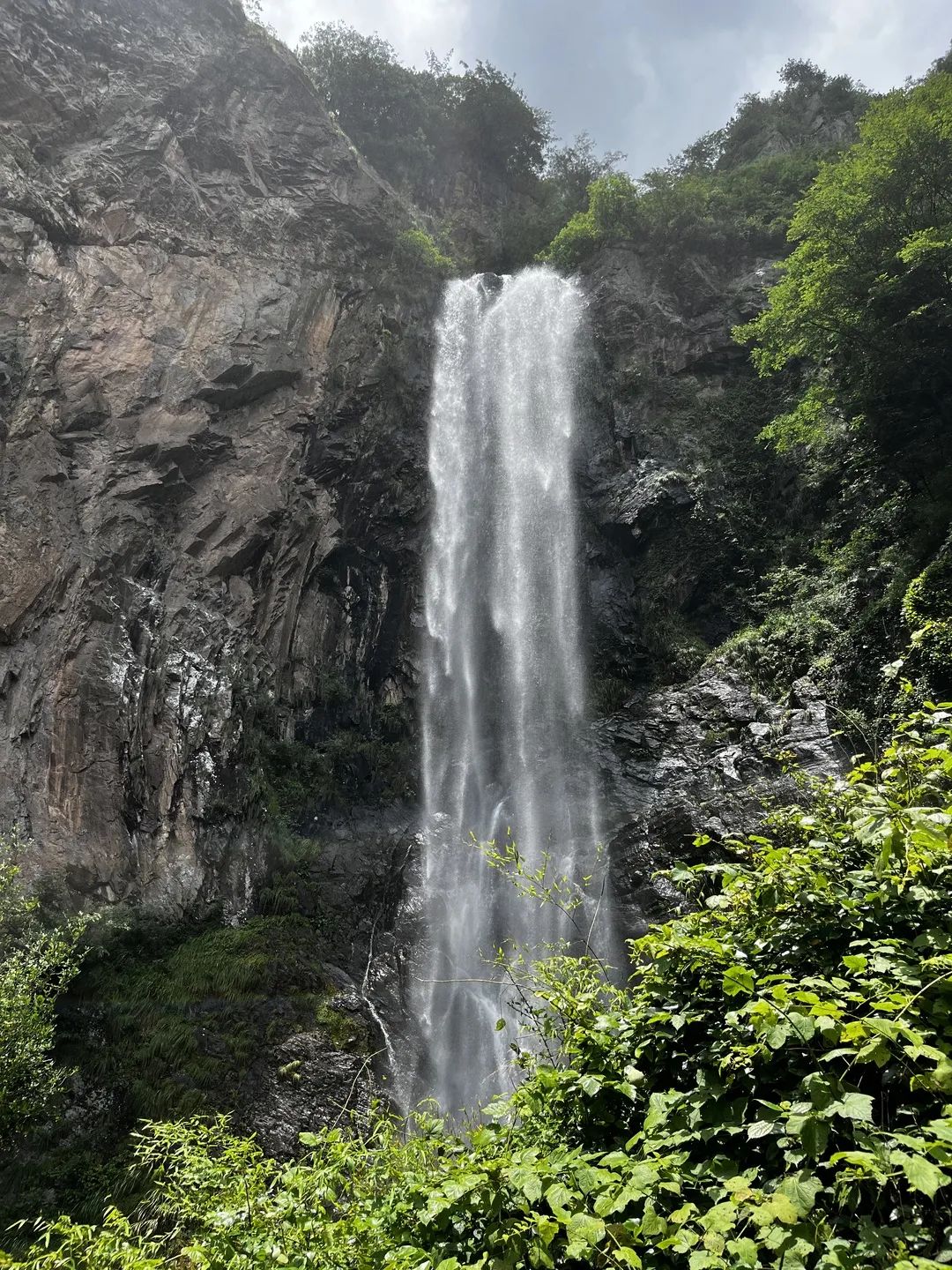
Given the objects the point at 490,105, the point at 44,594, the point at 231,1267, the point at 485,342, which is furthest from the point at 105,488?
the point at 490,105

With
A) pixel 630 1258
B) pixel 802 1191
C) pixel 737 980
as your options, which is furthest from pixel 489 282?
pixel 630 1258

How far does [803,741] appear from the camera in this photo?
11.6 meters

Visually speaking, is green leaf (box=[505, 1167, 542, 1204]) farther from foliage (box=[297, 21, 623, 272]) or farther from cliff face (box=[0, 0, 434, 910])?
foliage (box=[297, 21, 623, 272])

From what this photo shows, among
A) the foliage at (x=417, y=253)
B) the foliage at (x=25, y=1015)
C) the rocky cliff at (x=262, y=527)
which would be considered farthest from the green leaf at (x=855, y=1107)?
the foliage at (x=417, y=253)

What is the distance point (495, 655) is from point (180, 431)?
8886 millimetres

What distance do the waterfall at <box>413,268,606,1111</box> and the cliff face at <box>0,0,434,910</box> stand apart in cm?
128

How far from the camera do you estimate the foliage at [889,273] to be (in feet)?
36.4

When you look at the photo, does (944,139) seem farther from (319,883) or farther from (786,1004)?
(319,883)

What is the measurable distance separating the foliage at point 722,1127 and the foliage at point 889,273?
1118cm

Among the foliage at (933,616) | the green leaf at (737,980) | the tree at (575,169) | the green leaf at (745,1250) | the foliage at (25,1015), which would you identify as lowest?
the foliage at (25,1015)

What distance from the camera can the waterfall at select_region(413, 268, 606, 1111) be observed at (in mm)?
12711

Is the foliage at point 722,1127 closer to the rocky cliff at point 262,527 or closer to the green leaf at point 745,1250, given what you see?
the green leaf at point 745,1250

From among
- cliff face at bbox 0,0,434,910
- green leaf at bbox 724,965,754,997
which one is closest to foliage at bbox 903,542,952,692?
green leaf at bbox 724,965,754,997

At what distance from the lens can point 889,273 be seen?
1147 cm
